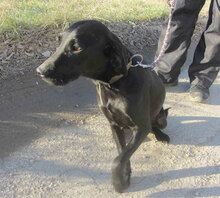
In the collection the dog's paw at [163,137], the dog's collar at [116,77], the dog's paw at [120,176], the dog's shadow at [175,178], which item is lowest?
→ the dog's shadow at [175,178]

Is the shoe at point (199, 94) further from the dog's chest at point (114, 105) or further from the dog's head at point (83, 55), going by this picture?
the dog's head at point (83, 55)

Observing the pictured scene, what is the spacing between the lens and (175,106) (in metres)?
3.32

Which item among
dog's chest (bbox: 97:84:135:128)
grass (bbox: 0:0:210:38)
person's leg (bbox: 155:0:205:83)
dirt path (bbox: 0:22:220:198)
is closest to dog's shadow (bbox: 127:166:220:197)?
dirt path (bbox: 0:22:220:198)

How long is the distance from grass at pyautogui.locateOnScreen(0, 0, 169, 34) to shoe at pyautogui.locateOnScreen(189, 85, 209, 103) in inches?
83.2

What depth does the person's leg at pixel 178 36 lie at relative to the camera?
10.3 feet

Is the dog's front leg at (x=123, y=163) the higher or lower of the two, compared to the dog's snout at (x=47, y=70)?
lower

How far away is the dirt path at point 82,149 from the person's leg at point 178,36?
406 millimetres

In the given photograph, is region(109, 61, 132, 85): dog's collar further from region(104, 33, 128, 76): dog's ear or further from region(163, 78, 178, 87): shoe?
region(163, 78, 178, 87): shoe

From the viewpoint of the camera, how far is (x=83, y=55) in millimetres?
1814

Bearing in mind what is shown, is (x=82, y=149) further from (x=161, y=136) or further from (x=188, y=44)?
(x=188, y=44)

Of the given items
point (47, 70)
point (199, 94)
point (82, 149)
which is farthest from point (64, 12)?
point (47, 70)

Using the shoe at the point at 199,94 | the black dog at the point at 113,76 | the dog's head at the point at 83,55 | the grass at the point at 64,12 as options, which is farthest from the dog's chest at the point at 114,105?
the grass at the point at 64,12

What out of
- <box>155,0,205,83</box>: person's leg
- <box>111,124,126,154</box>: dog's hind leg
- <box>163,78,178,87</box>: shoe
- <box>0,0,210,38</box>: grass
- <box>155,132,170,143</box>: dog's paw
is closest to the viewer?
<box>111,124,126,154</box>: dog's hind leg

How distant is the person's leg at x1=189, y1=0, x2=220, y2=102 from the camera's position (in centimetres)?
322
